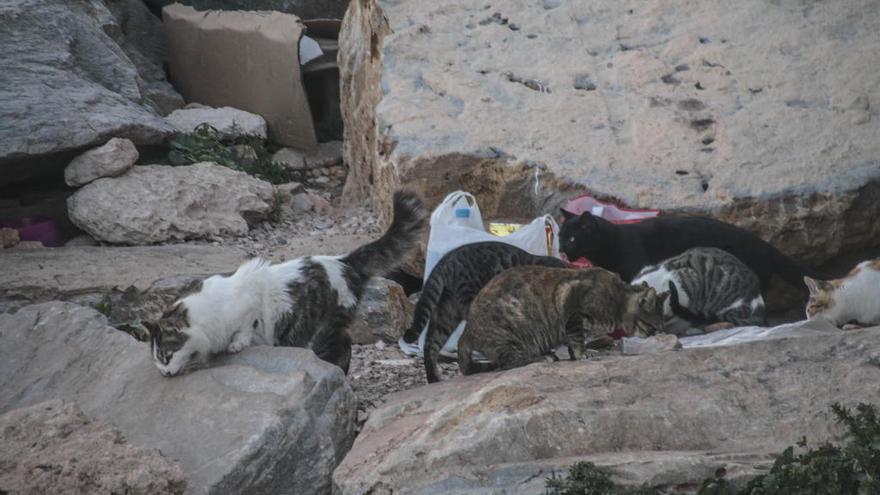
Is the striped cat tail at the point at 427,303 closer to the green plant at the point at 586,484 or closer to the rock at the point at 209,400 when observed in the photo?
the rock at the point at 209,400

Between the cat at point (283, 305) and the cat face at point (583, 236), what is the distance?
102 centimetres

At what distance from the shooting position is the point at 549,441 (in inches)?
143

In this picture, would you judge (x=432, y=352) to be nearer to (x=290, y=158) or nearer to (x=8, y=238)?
(x=8, y=238)

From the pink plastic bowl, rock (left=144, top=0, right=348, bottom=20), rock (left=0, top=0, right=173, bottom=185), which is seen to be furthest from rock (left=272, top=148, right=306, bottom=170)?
the pink plastic bowl

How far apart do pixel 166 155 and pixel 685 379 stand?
5.13 meters

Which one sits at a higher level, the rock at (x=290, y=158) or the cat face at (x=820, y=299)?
the rock at (x=290, y=158)

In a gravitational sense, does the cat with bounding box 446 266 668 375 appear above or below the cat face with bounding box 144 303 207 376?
above

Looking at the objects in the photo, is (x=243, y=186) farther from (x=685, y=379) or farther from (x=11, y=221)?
(x=685, y=379)

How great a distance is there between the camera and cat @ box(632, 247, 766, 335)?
5719mm

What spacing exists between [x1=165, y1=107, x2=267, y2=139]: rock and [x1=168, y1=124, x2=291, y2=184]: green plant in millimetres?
66

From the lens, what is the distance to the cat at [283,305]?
4.53m

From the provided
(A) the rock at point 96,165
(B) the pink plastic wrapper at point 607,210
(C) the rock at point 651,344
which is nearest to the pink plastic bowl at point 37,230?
(A) the rock at point 96,165

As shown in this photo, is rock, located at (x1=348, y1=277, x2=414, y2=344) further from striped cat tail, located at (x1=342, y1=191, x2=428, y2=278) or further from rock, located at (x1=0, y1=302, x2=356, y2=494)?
rock, located at (x1=0, y1=302, x2=356, y2=494)

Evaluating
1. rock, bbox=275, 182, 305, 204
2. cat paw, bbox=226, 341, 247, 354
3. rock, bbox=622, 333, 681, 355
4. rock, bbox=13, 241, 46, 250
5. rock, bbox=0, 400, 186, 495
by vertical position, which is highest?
rock, bbox=275, 182, 305, 204
